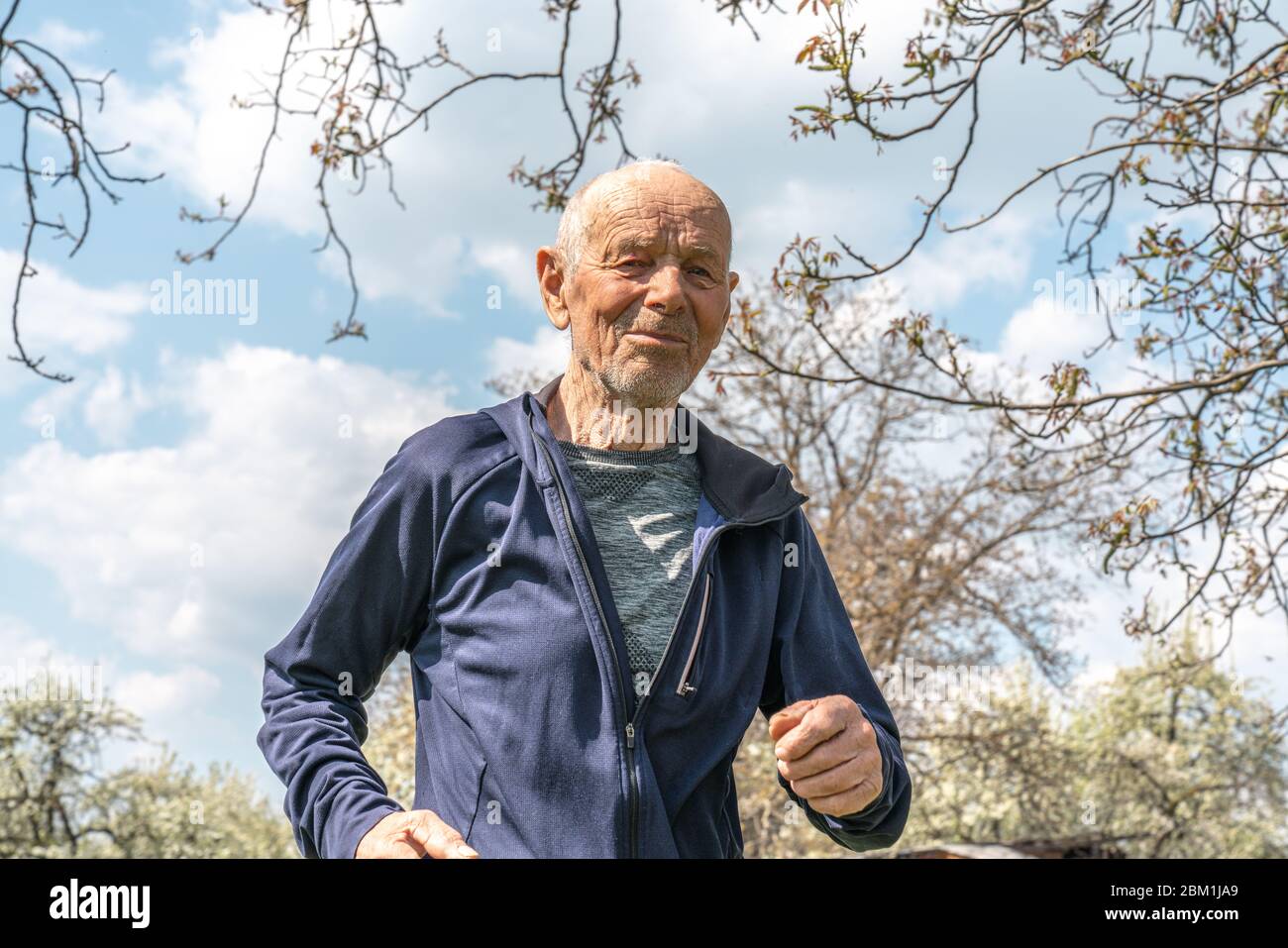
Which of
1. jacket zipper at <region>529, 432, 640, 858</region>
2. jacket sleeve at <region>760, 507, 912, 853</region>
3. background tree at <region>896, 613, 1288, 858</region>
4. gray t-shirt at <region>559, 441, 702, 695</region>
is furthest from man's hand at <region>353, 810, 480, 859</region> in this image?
background tree at <region>896, 613, 1288, 858</region>

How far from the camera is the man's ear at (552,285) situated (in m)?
2.42

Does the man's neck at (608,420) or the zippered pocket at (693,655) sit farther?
the man's neck at (608,420)

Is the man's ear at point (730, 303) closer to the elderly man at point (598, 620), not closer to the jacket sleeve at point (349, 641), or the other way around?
the elderly man at point (598, 620)

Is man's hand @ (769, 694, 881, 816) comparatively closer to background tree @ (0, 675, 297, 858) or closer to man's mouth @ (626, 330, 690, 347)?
man's mouth @ (626, 330, 690, 347)

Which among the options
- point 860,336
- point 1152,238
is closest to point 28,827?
point 860,336

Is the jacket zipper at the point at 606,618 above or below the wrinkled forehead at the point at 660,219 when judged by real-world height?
below

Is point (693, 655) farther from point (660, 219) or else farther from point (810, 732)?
point (660, 219)

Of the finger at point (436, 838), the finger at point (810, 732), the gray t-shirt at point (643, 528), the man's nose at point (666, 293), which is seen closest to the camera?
the finger at point (436, 838)

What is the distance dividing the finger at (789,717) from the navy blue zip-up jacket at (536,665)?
0.17 m

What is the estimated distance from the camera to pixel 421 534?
7.07 ft

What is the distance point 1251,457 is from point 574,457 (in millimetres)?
3406

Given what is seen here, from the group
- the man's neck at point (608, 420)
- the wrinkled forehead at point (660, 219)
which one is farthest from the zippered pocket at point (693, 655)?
the wrinkled forehead at point (660, 219)

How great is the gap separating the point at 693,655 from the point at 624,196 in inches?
32.0
